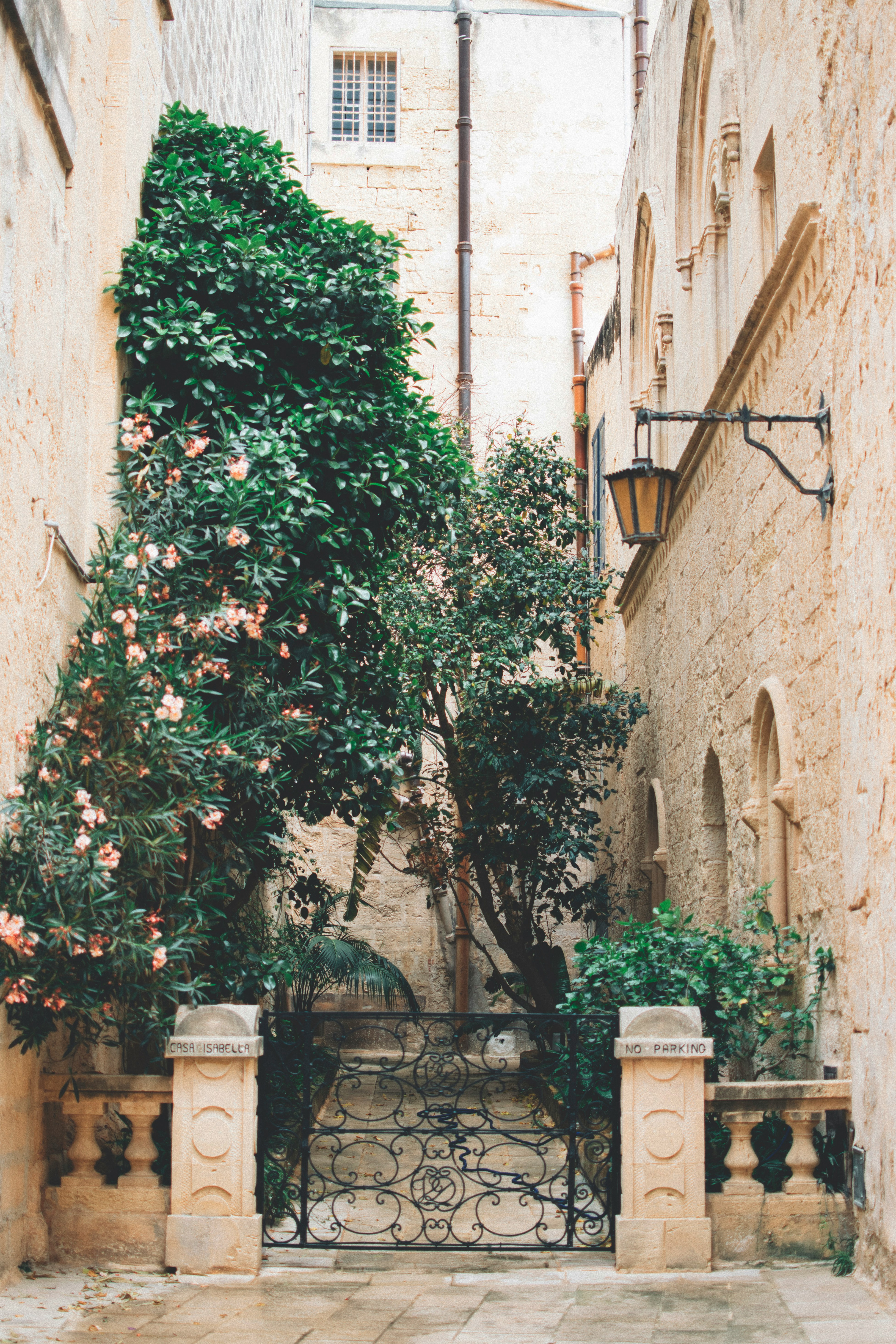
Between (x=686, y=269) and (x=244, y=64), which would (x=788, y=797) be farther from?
(x=244, y=64)

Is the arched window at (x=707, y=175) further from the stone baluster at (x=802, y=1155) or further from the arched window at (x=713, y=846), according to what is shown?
the stone baluster at (x=802, y=1155)

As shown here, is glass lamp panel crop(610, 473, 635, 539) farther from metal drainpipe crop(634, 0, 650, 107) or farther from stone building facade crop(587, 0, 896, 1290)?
metal drainpipe crop(634, 0, 650, 107)

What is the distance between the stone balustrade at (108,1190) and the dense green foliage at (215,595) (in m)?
0.32

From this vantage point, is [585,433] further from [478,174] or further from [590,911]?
[590,911]

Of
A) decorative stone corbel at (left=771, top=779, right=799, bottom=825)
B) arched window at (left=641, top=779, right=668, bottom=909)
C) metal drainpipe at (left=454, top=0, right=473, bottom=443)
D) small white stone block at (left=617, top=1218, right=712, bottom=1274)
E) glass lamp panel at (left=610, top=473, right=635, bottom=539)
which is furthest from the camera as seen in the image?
metal drainpipe at (left=454, top=0, right=473, bottom=443)

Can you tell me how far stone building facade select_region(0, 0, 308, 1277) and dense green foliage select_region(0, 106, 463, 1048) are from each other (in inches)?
7.3

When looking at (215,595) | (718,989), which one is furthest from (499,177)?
(718,989)

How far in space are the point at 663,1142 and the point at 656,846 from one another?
7.07 metres

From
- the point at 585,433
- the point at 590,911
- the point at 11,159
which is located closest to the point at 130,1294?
the point at 11,159

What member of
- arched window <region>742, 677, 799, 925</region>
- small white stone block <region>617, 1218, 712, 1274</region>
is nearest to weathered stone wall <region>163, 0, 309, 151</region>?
arched window <region>742, 677, 799, 925</region>

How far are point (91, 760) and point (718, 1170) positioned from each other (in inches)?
148

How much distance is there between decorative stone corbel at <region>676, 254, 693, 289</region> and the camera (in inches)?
433

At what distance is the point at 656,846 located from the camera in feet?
43.4

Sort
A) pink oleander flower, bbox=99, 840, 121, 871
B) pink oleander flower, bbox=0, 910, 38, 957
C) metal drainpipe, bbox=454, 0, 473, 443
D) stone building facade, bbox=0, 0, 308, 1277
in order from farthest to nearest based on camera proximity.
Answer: metal drainpipe, bbox=454, 0, 473, 443
stone building facade, bbox=0, 0, 308, 1277
pink oleander flower, bbox=99, 840, 121, 871
pink oleander flower, bbox=0, 910, 38, 957
